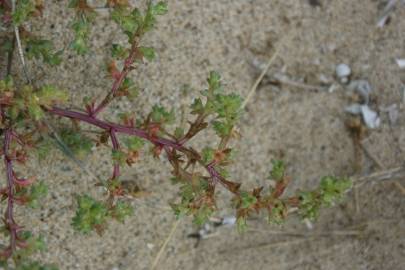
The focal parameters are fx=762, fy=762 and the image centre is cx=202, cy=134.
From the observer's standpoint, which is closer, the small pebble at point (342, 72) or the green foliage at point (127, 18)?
the green foliage at point (127, 18)

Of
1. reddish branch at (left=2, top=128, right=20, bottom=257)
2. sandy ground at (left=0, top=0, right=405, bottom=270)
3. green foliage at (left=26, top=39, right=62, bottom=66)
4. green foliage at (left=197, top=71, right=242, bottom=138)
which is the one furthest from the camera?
sandy ground at (left=0, top=0, right=405, bottom=270)

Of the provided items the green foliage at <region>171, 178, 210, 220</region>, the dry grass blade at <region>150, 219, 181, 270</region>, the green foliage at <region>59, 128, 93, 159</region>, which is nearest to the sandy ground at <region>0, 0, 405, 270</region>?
the dry grass blade at <region>150, 219, 181, 270</region>

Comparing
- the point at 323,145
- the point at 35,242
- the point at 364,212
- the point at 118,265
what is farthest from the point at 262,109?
the point at 35,242

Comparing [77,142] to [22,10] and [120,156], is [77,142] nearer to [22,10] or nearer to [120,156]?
[120,156]

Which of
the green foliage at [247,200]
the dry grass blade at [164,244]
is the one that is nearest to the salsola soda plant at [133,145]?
the green foliage at [247,200]

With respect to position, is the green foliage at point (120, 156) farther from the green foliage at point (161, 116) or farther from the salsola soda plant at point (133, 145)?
the green foliage at point (161, 116)

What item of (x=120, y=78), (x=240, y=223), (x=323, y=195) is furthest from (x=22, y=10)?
(x=323, y=195)

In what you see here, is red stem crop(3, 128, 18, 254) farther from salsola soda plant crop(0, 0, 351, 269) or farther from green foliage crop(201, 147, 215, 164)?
green foliage crop(201, 147, 215, 164)
